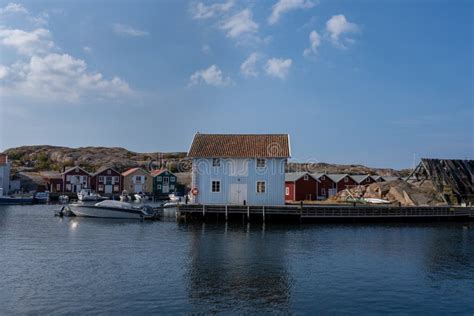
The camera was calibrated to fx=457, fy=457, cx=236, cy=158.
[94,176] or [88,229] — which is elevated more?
[94,176]

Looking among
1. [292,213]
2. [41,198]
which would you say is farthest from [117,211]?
Result: [41,198]

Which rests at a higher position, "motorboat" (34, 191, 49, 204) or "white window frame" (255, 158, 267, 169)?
"white window frame" (255, 158, 267, 169)

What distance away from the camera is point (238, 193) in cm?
4512

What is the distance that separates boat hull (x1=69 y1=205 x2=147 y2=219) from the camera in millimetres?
46312

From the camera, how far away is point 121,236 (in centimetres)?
3369

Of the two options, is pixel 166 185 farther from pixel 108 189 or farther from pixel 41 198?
pixel 41 198

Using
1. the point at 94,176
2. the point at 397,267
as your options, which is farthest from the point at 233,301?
the point at 94,176

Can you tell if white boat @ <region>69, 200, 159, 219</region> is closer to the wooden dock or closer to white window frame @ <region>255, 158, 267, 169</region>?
the wooden dock

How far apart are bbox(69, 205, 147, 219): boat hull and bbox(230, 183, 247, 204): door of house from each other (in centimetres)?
915

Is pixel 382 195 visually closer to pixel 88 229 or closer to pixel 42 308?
pixel 88 229

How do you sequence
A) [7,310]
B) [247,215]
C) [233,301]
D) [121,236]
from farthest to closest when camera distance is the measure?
[247,215] < [121,236] < [233,301] < [7,310]

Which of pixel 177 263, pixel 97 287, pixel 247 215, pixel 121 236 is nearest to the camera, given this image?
pixel 97 287

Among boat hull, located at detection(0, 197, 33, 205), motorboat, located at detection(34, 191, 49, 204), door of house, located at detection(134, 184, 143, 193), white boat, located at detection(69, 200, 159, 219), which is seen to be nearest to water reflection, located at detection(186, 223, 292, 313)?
white boat, located at detection(69, 200, 159, 219)

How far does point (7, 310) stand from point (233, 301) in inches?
306
